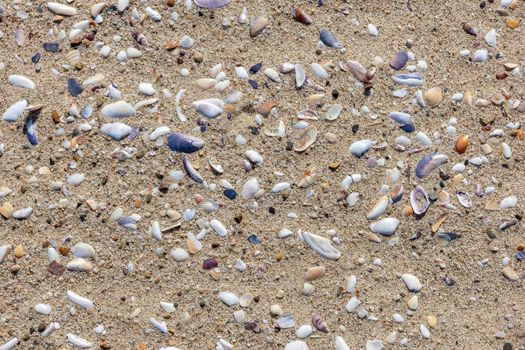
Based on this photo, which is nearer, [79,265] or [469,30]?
[79,265]

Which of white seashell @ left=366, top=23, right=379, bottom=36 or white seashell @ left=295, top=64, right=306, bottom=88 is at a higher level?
white seashell @ left=366, top=23, right=379, bottom=36

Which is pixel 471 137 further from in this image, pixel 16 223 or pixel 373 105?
pixel 16 223

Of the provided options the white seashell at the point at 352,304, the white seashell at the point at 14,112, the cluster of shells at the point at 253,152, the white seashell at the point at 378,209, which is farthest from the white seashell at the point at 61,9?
the white seashell at the point at 352,304

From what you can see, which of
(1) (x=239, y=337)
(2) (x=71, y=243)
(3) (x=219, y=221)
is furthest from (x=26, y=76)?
(1) (x=239, y=337)

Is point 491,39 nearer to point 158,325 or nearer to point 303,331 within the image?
point 303,331

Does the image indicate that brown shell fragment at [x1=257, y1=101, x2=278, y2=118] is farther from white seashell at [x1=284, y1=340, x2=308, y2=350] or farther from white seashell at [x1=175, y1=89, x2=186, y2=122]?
white seashell at [x1=284, y1=340, x2=308, y2=350]

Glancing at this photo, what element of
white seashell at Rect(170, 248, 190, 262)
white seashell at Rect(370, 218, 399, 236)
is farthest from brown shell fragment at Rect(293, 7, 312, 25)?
white seashell at Rect(170, 248, 190, 262)

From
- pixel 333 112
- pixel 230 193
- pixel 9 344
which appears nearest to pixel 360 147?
pixel 333 112
